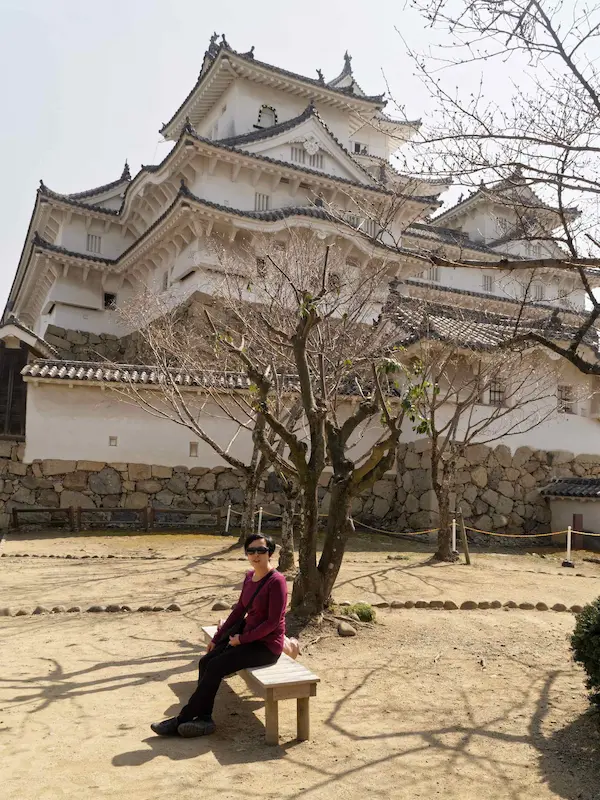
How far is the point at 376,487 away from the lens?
1877cm

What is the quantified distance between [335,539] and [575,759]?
3551 millimetres

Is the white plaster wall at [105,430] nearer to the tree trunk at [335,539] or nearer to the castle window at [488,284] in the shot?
the tree trunk at [335,539]

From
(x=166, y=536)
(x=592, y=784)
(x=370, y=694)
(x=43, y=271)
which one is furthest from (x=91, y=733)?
(x=43, y=271)

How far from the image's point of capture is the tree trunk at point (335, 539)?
24.5 ft

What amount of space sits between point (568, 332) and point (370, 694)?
11.9 metres

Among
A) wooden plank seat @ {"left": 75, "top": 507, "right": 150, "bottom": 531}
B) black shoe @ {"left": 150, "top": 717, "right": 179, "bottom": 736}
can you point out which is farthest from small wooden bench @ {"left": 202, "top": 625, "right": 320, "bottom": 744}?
wooden plank seat @ {"left": 75, "top": 507, "right": 150, "bottom": 531}

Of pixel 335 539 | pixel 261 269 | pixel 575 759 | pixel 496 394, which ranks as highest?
pixel 261 269

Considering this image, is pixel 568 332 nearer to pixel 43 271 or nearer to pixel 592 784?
pixel 592 784

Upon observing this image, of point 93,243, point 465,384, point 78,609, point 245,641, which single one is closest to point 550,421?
point 465,384

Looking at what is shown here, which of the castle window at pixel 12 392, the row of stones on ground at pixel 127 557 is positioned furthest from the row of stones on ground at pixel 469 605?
the castle window at pixel 12 392

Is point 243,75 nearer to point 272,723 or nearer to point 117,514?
point 117,514

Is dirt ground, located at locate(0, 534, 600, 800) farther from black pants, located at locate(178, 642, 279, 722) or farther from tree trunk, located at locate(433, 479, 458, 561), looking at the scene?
tree trunk, located at locate(433, 479, 458, 561)

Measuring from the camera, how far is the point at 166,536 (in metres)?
15.4

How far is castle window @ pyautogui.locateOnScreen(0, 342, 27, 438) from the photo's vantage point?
16.3 metres
